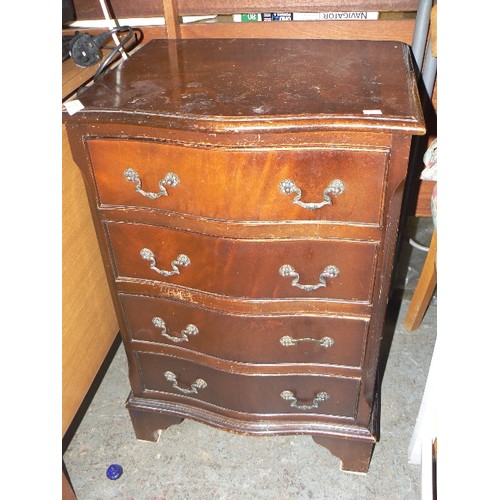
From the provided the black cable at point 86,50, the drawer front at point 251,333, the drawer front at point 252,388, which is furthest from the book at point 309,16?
the drawer front at point 252,388

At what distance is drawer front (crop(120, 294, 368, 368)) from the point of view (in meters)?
1.16

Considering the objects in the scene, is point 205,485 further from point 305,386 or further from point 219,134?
point 219,134

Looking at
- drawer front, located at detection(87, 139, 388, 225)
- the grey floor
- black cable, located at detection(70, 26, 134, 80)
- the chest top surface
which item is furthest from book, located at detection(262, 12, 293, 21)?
the grey floor

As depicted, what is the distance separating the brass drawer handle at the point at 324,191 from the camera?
0.94 m

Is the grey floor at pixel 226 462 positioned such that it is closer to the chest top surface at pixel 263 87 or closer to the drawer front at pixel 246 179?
the drawer front at pixel 246 179

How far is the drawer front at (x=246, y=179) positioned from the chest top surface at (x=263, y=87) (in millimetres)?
61

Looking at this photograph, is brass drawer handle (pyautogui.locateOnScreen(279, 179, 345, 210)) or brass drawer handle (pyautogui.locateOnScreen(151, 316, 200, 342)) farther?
brass drawer handle (pyautogui.locateOnScreen(151, 316, 200, 342))

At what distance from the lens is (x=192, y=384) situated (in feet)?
4.41

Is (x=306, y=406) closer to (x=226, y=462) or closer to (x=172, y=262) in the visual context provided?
(x=226, y=462)

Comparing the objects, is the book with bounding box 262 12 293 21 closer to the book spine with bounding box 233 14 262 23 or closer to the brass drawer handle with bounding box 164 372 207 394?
the book spine with bounding box 233 14 262 23

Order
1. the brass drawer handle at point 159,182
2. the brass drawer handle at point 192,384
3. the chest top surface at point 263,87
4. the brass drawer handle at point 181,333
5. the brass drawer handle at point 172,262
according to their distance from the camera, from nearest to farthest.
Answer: the chest top surface at point 263,87
the brass drawer handle at point 159,182
the brass drawer handle at point 172,262
the brass drawer handle at point 181,333
the brass drawer handle at point 192,384

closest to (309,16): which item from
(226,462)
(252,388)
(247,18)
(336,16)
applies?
(336,16)

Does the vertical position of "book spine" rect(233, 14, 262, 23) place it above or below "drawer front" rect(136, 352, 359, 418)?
above

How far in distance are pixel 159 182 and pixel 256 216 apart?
0.66 feet
